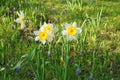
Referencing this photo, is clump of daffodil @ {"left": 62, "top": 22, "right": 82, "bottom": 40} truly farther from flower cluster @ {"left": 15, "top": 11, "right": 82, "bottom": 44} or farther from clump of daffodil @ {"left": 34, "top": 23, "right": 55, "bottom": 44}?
clump of daffodil @ {"left": 34, "top": 23, "right": 55, "bottom": 44}

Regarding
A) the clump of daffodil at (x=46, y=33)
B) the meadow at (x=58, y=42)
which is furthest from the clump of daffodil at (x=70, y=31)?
the clump of daffodil at (x=46, y=33)

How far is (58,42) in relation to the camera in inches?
171

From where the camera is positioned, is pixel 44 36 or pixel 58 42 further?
pixel 58 42

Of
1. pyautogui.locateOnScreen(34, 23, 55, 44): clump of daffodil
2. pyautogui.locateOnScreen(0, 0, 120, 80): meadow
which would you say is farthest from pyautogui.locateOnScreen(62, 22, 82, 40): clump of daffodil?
pyautogui.locateOnScreen(34, 23, 55, 44): clump of daffodil

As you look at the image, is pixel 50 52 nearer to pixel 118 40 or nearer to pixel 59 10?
pixel 118 40

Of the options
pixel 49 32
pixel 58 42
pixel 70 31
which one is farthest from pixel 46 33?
pixel 58 42

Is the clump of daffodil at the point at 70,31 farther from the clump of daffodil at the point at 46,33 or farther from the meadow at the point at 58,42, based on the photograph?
the clump of daffodil at the point at 46,33

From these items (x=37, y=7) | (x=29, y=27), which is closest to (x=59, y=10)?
(x=37, y=7)

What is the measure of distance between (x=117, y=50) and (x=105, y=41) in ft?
0.91

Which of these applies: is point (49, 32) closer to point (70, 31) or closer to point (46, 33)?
point (46, 33)

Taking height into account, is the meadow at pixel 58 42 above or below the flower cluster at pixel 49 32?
below

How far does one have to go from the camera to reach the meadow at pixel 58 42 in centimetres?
304

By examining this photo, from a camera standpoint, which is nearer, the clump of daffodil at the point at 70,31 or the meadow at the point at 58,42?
the clump of daffodil at the point at 70,31

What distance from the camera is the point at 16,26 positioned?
4.87m
